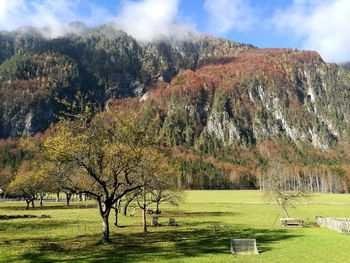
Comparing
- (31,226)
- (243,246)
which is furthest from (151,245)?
(31,226)

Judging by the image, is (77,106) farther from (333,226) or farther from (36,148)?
(333,226)

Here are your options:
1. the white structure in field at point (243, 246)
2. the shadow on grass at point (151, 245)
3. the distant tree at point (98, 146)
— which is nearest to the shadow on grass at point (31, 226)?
the shadow on grass at point (151, 245)

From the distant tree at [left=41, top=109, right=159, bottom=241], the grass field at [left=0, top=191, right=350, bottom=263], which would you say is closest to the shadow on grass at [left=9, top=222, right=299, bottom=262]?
the grass field at [left=0, top=191, right=350, bottom=263]

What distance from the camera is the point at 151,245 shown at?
3703 centimetres

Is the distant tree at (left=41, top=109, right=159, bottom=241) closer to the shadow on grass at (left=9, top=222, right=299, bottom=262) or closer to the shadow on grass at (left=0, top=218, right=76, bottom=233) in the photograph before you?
the shadow on grass at (left=9, top=222, right=299, bottom=262)

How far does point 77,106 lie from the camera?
38.8m

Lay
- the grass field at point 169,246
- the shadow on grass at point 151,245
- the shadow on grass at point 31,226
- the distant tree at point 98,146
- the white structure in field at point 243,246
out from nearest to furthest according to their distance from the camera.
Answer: the grass field at point 169,246, the shadow on grass at point 151,245, the white structure in field at point 243,246, the distant tree at point 98,146, the shadow on grass at point 31,226

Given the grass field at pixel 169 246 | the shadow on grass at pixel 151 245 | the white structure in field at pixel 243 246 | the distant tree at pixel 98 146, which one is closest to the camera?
the grass field at pixel 169 246

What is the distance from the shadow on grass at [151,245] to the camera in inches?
1203

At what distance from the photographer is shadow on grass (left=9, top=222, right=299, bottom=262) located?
100 feet

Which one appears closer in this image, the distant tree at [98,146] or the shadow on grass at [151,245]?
the shadow on grass at [151,245]

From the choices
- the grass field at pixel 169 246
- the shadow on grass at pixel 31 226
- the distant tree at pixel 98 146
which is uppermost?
the distant tree at pixel 98 146

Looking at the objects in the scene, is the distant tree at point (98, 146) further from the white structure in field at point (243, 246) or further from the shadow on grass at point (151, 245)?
the white structure in field at point (243, 246)

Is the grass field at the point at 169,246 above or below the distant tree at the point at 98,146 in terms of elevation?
below
